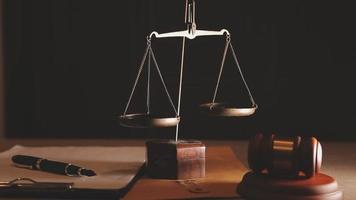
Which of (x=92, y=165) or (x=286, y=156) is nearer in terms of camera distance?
(x=286, y=156)

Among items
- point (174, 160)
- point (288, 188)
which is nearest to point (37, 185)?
point (174, 160)

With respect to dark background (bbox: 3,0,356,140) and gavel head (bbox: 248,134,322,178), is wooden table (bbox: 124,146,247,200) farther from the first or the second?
dark background (bbox: 3,0,356,140)

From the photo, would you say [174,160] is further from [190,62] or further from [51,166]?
[190,62]

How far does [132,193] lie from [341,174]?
50 centimetres

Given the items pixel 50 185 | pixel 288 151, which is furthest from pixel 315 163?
pixel 50 185

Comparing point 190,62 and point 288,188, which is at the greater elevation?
point 190,62

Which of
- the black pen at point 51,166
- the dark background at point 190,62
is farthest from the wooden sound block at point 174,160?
the dark background at point 190,62

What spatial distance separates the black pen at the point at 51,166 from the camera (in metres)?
1.09

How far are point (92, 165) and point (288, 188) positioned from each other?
452 millimetres

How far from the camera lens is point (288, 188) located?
0.94m

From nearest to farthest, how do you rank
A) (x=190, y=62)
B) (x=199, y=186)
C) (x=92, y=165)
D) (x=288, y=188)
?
Answer: (x=288, y=188) → (x=199, y=186) → (x=92, y=165) → (x=190, y=62)

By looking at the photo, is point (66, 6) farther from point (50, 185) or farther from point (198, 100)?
point (50, 185)

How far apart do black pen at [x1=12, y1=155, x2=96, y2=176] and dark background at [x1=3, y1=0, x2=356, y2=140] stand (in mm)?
1080

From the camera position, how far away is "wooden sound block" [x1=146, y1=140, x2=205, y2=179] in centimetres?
111
